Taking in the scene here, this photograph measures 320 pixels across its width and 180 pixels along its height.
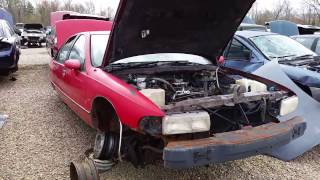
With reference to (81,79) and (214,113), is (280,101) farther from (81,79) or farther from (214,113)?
(81,79)

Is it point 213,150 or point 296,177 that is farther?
point 296,177

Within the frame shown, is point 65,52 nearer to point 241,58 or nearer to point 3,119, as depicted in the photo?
point 3,119

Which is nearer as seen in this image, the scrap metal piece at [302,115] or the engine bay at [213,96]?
the engine bay at [213,96]

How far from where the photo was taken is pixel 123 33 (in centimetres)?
407

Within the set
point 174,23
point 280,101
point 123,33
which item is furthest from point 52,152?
point 280,101

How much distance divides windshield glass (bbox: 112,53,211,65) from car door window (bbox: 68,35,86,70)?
2.12 feet

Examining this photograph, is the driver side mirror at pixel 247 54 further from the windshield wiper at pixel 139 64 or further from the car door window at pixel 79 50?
the car door window at pixel 79 50

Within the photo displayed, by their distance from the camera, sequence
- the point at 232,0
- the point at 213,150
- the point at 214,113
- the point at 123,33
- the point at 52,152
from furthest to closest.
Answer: the point at 52,152
the point at 232,0
the point at 123,33
the point at 214,113
the point at 213,150

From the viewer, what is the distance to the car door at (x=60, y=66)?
5691mm

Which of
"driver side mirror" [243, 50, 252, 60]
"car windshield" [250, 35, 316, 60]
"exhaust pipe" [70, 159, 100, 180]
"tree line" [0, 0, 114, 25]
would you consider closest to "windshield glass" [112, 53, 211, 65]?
"exhaust pipe" [70, 159, 100, 180]

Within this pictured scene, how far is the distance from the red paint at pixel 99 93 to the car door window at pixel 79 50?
10 centimetres

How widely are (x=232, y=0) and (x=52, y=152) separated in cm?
279

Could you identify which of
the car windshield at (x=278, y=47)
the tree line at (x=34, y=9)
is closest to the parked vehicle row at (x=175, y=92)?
the car windshield at (x=278, y=47)

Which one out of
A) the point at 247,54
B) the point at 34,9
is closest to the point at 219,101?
the point at 247,54
